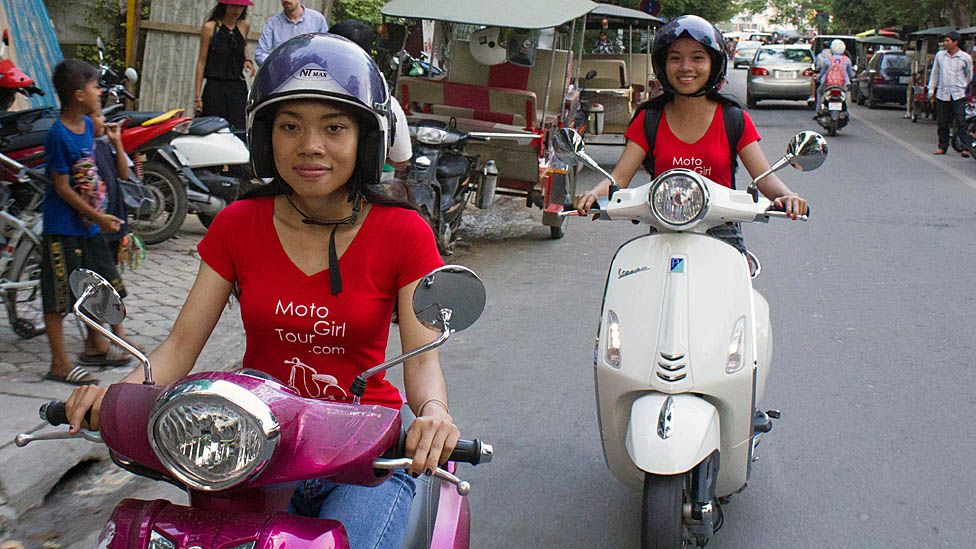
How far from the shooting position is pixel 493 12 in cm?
897

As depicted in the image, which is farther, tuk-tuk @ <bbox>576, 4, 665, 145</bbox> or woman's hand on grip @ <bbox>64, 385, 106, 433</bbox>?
tuk-tuk @ <bbox>576, 4, 665, 145</bbox>

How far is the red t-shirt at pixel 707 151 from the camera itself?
428cm

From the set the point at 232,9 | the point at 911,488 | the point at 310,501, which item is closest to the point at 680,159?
the point at 911,488

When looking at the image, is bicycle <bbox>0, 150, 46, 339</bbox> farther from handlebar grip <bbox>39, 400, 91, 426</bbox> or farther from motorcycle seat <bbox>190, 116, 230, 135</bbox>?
handlebar grip <bbox>39, 400, 91, 426</bbox>

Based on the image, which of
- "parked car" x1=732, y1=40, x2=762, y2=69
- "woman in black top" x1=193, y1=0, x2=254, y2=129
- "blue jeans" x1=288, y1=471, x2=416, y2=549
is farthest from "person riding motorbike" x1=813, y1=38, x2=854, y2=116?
"parked car" x1=732, y1=40, x2=762, y2=69

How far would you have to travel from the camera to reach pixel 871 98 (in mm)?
29750

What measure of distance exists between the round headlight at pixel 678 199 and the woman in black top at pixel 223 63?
636 centimetres

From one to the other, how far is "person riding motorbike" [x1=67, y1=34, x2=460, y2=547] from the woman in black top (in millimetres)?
6850

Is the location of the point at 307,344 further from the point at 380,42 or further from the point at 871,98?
the point at 871,98

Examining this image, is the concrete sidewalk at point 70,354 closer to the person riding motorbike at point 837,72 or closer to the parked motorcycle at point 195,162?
the parked motorcycle at point 195,162

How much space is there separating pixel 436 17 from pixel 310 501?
7131 millimetres

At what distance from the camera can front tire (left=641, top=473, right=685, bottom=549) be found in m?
3.25

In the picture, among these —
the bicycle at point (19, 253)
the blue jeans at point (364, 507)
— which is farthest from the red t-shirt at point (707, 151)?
the bicycle at point (19, 253)

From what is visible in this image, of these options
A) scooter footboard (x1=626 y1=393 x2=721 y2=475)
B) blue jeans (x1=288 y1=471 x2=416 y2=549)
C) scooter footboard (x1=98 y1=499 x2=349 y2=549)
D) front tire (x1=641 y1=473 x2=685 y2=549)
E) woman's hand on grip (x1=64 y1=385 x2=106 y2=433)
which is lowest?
front tire (x1=641 y1=473 x2=685 y2=549)
